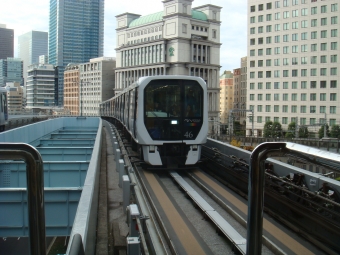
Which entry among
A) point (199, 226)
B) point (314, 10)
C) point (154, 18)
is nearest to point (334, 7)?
point (314, 10)

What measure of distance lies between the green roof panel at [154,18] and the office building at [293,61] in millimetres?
29169

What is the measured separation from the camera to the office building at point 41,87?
159 meters

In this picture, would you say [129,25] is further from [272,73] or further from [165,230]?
[165,230]

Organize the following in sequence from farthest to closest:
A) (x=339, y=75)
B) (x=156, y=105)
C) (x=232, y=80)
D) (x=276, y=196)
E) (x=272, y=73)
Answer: (x=232, y=80), (x=272, y=73), (x=339, y=75), (x=156, y=105), (x=276, y=196)

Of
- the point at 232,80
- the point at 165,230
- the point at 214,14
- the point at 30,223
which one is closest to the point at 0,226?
the point at 165,230

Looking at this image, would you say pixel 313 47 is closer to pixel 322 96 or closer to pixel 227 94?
pixel 322 96

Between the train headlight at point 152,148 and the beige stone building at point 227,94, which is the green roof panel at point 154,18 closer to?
the beige stone building at point 227,94

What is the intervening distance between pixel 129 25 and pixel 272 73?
4966cm

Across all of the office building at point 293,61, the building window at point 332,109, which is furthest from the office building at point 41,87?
the building window at point 332,109

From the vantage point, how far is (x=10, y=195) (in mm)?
8039

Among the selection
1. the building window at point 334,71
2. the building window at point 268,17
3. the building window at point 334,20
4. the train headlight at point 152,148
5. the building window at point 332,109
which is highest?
the building window at point 268,17

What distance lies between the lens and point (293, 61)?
6169 centimetres

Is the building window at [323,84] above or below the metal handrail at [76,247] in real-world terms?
above

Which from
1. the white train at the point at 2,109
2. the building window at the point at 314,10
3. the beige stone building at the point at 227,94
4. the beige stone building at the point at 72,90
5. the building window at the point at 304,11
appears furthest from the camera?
the beige stone building at the point at 72,90
